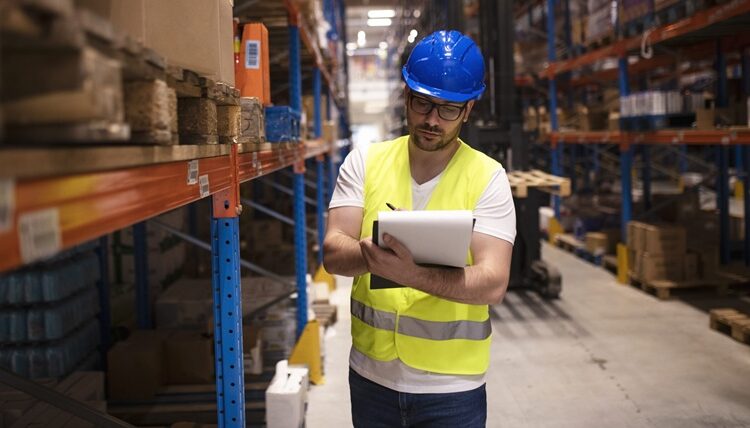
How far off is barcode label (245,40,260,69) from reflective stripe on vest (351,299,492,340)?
1.92 metres

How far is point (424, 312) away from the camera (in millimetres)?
2293

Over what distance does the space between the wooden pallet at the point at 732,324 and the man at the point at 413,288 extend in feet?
16.7

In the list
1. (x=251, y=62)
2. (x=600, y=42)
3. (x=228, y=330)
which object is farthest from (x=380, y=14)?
(x=228, y=330)

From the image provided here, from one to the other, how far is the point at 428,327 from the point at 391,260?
38 centimetres

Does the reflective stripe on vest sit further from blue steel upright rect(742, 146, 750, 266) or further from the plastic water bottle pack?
blue steel upright rect(742, 146, 750, 266)

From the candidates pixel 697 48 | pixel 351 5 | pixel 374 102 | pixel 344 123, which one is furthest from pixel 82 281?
pixel 374 102

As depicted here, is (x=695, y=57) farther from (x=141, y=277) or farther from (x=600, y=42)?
(x=141, y=277)

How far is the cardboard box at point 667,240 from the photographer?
8.37m

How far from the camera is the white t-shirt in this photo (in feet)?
7.41

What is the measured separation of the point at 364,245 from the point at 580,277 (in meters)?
8.29

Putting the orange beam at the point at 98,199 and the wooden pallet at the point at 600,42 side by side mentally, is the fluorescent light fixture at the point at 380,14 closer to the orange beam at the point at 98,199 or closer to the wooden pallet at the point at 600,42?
the wooden pallet at the point at 600,42

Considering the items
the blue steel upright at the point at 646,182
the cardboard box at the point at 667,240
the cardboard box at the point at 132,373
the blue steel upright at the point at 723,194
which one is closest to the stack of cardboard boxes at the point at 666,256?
the cardboard box at the point at 667,240

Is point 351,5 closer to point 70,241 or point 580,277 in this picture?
point 580,277

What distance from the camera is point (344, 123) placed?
57.8ft
